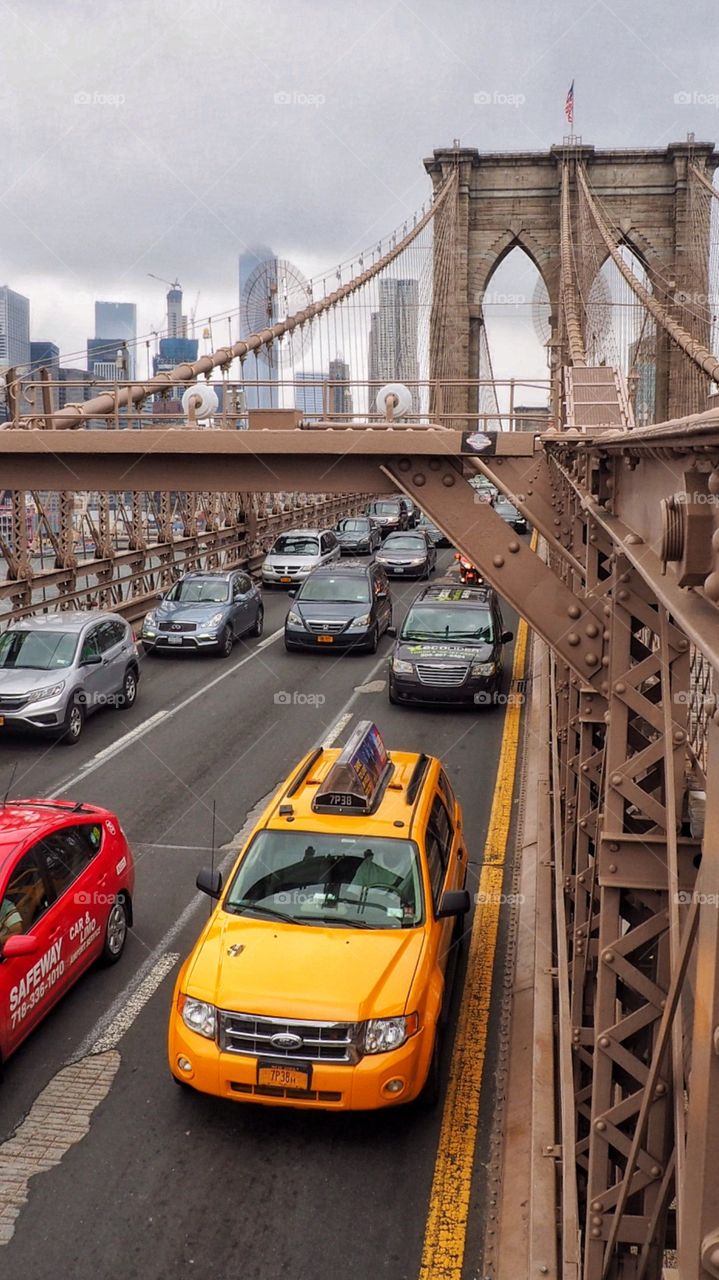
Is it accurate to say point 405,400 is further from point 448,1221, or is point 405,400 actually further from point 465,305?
point 465,305

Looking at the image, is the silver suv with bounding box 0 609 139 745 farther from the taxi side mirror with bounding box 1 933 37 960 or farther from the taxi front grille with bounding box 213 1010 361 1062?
the taxi front grille with bounding box 213 1010 361 1062

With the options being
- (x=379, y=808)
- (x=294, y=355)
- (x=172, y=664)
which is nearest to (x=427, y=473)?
(x=379, y=808)

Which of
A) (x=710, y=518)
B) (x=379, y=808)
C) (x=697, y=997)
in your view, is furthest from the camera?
(x=379, y=808)

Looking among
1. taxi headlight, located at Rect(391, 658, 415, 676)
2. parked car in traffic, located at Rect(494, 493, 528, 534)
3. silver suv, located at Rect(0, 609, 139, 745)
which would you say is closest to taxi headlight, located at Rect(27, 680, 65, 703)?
silver suv, located at Rect(0, 609, 139, 745)

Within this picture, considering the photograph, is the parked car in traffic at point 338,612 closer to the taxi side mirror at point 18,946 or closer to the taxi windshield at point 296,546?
the taxi windshield at point 296,546

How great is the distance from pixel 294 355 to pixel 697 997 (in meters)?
29.3

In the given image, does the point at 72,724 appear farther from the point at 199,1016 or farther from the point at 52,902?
the point at 199,1016

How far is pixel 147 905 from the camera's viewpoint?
9.88m

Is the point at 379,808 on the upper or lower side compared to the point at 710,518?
lower

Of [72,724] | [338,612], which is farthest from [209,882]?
[338,612]

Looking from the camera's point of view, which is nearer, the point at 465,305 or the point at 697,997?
the point at 697,997

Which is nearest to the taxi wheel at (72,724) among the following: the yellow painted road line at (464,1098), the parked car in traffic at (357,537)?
the yellow painted road line at (464,1098)

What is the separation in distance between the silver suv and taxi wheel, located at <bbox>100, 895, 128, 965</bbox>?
6.35 m

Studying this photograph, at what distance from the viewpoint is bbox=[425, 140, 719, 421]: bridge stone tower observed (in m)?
39.4
